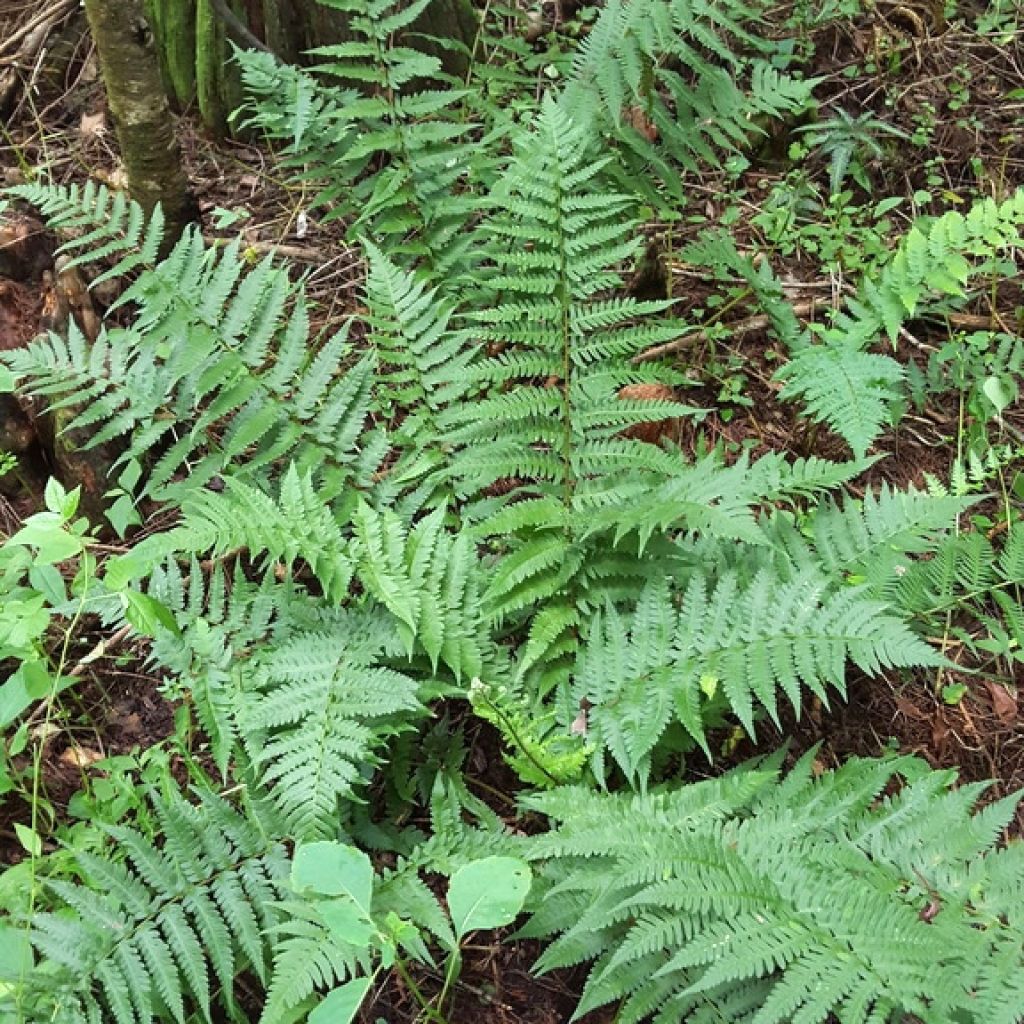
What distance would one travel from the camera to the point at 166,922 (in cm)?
212

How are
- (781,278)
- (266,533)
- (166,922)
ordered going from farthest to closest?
(781,278)
(266,533)
(166,922)

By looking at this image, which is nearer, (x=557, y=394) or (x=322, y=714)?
(x=322, y=714)

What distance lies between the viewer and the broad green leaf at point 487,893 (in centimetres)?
188

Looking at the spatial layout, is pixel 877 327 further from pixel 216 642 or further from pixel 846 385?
pixel 216 642

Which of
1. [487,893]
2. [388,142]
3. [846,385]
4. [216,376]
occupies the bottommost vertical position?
[487,893]

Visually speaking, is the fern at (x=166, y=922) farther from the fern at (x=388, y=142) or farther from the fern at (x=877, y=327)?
the fern at (x=877, y=327)

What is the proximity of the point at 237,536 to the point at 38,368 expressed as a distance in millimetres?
883

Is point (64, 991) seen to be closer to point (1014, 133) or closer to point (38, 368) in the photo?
point (38, 368)

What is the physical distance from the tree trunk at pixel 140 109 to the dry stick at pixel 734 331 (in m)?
1.75

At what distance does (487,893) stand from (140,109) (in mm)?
2701

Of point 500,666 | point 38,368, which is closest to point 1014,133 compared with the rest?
point 500,666

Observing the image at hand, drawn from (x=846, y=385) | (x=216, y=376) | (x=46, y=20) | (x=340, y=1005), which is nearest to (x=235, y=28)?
(x=46, y=20)

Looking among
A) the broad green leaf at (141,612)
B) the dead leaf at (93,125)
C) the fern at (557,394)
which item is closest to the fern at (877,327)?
the fern at (557,394)

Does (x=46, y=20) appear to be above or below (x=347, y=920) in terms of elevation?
above
